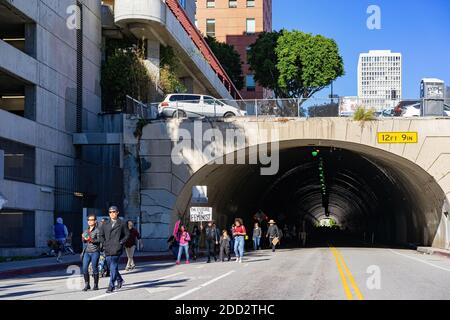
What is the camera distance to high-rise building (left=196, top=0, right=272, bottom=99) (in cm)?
9600

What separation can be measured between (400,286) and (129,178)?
2149 cm

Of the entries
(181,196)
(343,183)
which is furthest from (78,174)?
(343,183)

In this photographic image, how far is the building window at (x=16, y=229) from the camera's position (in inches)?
1150

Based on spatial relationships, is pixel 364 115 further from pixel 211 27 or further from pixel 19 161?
pixel 211 27

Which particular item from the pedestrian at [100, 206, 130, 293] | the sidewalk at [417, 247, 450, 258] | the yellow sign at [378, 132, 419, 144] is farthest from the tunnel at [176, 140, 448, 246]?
the pedestrian at [100, 206, 130, 293]

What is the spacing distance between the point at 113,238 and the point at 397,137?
22.5m

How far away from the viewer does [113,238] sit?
14891mm

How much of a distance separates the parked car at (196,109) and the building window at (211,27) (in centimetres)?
6187

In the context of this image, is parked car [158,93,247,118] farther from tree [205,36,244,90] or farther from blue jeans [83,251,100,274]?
tree [205,36,244,90]

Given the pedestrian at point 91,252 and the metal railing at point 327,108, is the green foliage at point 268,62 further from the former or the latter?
the pedestrian at point 91,252

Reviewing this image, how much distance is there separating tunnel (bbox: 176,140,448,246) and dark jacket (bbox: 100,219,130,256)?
19781 mm

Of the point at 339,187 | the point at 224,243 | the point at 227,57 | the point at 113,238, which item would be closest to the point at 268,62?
the point at 227,57

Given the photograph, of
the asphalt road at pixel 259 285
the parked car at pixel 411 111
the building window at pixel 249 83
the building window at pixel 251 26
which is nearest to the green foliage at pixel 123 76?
the parked car at pixel 411 111

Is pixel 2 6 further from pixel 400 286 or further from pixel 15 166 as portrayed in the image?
pixel 400 286
